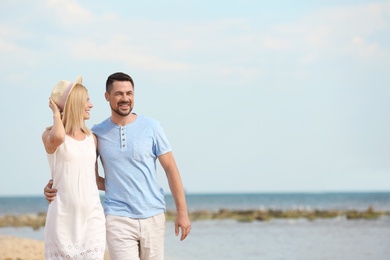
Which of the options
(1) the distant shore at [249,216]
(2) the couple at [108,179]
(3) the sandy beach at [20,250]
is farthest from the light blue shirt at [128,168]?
(1) the distant shore at [249,216]

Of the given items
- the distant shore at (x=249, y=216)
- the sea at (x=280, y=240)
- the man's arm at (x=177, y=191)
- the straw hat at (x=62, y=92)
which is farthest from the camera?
the distant shore at (x=249, y=216)

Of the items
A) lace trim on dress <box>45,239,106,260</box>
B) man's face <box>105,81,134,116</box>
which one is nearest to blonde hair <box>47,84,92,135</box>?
man's face <box>105,81,134,116</box>

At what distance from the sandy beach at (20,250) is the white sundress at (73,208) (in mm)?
6159

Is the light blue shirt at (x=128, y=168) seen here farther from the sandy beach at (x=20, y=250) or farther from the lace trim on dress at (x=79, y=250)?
the sandy beach at (x=20, y=250)

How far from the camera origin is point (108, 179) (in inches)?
212

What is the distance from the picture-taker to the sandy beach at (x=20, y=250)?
11194 millimetres

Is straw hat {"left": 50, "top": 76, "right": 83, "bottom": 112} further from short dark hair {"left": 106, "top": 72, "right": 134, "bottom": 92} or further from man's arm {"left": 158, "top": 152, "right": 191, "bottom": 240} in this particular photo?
man's arm {"left": 158, "top": 152, "right": 191, "bottom": 240}

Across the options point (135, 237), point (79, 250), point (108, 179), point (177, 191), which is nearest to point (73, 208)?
point (79, 250)

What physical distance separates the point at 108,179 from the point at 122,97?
1.91 ft

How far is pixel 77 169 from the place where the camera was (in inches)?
194

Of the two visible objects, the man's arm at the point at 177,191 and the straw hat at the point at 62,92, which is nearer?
the straw hat at the point at 62,92

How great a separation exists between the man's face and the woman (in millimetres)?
374

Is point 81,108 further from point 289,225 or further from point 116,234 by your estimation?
point 289,225

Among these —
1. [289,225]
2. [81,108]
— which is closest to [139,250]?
[81,108]
